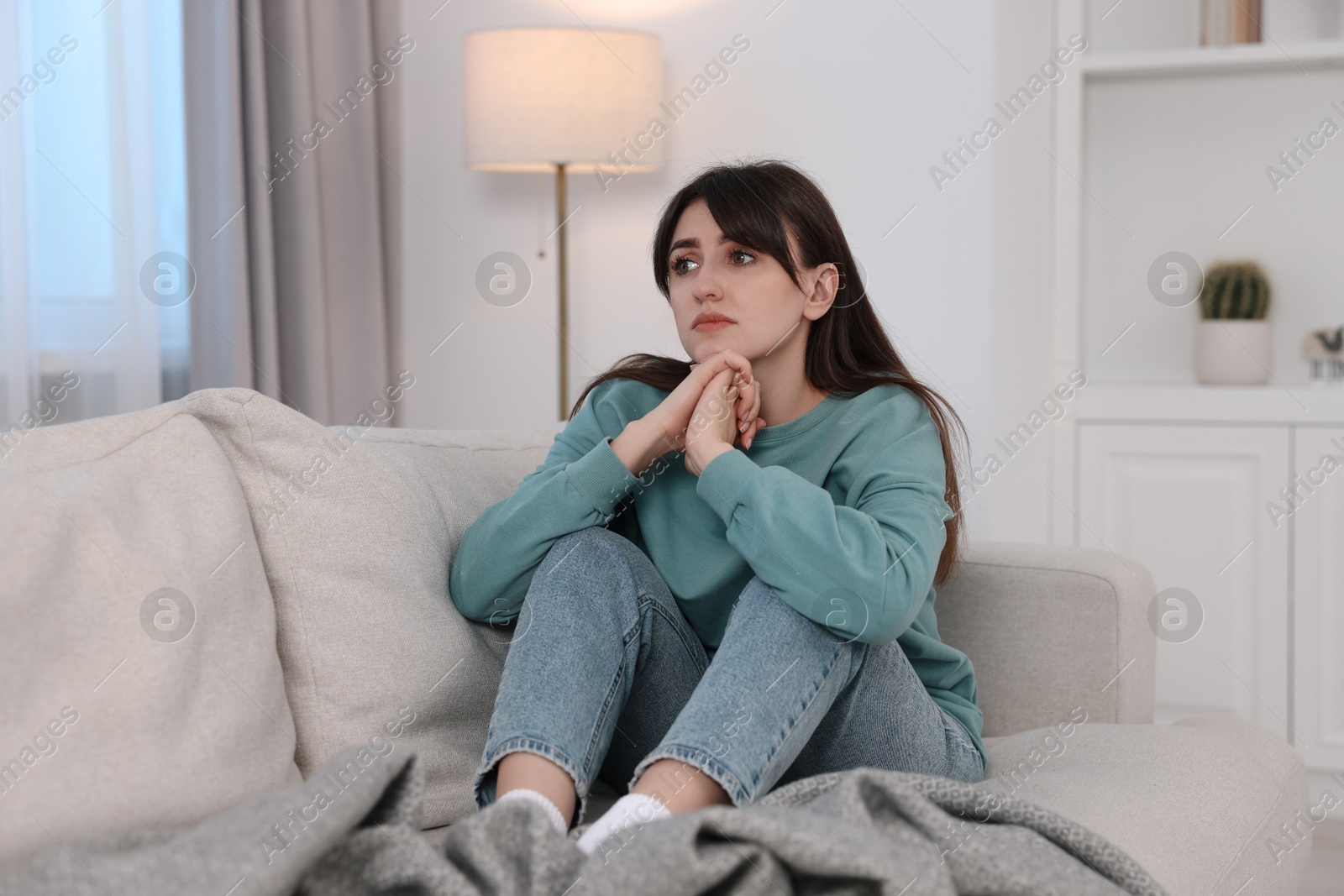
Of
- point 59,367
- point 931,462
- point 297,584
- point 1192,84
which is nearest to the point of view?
point 297,584

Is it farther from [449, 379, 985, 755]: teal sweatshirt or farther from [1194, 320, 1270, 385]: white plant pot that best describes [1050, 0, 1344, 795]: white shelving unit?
[449, 379, 985, 755]: teal sweatshirt

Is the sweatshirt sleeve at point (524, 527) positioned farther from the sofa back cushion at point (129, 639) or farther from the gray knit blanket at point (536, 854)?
the gray knit blanket at point (536, 854)

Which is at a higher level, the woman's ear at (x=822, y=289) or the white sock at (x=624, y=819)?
the woman's ear at (x=822, y=289)

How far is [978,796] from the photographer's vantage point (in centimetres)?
93

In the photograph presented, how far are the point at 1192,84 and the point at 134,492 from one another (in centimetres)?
236

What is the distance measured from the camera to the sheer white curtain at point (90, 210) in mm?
1874

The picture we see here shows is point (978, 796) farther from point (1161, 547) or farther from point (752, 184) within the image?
point (1161, 547)

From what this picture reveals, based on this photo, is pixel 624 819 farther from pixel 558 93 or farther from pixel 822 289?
pixel 558 93

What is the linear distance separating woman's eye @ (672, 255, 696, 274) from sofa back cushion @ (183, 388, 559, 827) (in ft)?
1.32

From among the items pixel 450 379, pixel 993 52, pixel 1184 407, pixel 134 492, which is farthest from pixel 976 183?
pixel 134 492

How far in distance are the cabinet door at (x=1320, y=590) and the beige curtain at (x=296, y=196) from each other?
1.89 meters

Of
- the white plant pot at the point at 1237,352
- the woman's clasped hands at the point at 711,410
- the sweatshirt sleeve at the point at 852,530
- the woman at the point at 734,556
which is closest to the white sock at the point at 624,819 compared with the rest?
the woman at the point at 734,556

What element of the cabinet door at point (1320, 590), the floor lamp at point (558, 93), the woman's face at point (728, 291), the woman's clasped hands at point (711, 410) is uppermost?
the floor lamp at point (558, 93)

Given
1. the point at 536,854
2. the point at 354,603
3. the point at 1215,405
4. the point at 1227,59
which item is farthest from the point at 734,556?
the point at 1227,59
